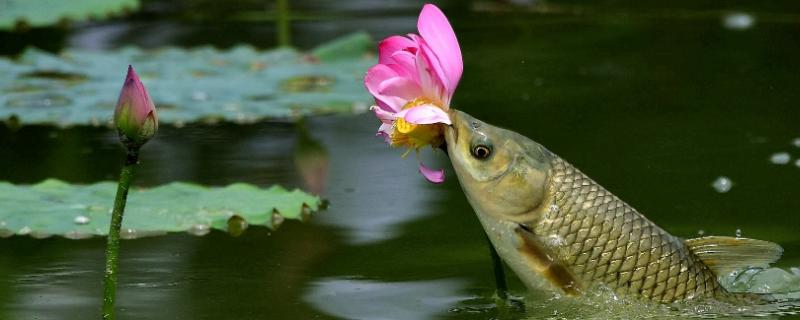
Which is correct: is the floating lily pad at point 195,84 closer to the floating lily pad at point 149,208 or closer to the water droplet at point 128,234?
the floating lily pad at point 149,208

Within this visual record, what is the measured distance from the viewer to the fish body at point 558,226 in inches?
115

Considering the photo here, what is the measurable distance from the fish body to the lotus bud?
0.58 metres

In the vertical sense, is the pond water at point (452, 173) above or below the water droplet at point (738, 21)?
below

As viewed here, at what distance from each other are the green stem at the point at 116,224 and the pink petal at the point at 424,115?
0.47 m

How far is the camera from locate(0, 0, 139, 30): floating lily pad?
7.66 meters

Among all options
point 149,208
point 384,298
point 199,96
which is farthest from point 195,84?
point 384,298

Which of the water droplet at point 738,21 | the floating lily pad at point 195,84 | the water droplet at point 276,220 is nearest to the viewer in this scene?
the water droplet at point 276,220

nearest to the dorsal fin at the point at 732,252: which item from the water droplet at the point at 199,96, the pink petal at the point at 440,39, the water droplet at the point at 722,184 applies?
the pink petal at the point at 440,39

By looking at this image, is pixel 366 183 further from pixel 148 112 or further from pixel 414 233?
pixel 148 112

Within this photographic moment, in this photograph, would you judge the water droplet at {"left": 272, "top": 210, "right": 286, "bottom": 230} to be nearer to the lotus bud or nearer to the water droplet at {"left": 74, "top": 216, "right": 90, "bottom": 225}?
the water droplet at {"left": 74, "top": 216, "right": 90, "bottom": 225}

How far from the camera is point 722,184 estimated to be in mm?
4367

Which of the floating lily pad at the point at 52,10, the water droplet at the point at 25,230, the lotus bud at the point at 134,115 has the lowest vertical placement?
the lotus bud at the point at 134,115

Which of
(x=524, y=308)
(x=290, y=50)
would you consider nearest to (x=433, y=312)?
(x=524, y=308)

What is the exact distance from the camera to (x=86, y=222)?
3.97m
